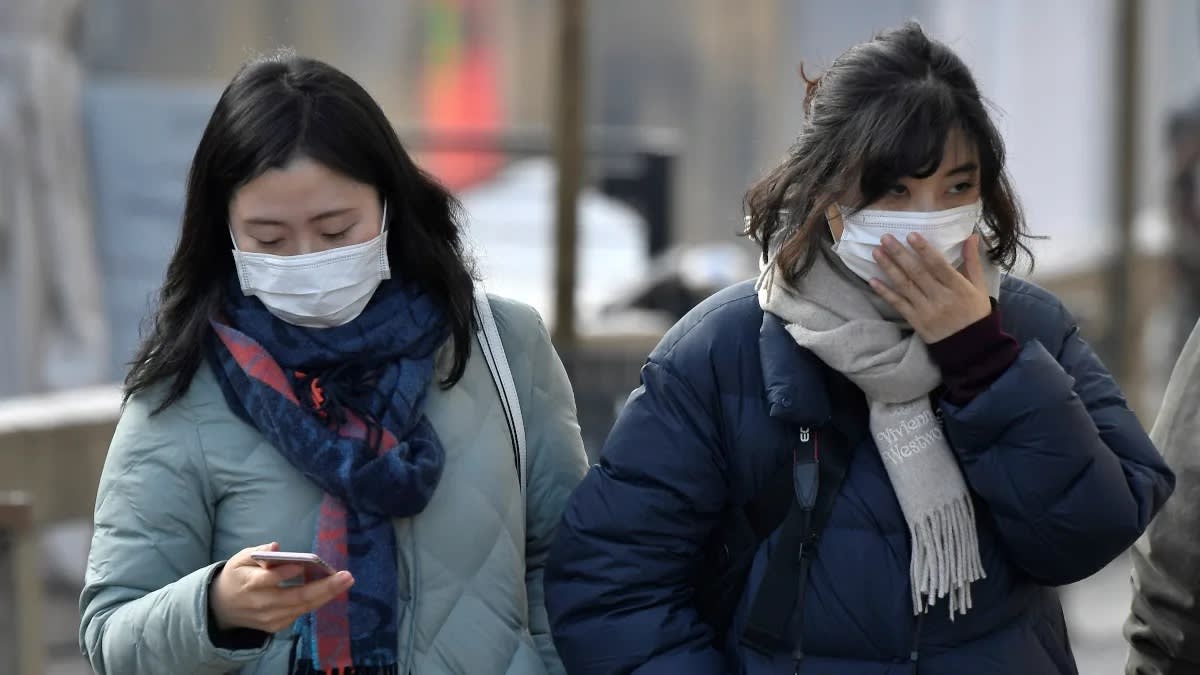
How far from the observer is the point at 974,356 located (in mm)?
2418

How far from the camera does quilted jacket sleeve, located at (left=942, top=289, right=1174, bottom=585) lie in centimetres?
239

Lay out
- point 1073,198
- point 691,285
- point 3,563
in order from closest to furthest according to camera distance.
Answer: point 3,563, point 691,285, point 1073,198

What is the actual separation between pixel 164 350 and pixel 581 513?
2.06 ft

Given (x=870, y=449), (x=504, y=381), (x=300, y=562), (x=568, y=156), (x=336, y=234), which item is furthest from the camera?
(x=568, y=156)

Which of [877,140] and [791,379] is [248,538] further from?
[877,140]

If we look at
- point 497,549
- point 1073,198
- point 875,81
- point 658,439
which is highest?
point 875,81

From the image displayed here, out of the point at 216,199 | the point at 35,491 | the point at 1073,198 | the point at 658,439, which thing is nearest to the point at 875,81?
the point at 658,439

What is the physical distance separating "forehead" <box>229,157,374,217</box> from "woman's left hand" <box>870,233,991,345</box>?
0.76 metres

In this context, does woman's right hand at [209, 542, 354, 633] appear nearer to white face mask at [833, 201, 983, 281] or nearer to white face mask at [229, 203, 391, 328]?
white face mask at [229, 203, 391, 328]

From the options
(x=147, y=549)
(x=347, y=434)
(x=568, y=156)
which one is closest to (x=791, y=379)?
(x=347, y=434)

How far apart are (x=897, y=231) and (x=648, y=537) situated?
1.72 feet

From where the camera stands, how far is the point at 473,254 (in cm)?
290

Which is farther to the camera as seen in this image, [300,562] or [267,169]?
[267,169]

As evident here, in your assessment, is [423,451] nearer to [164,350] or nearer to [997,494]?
[164,350]
